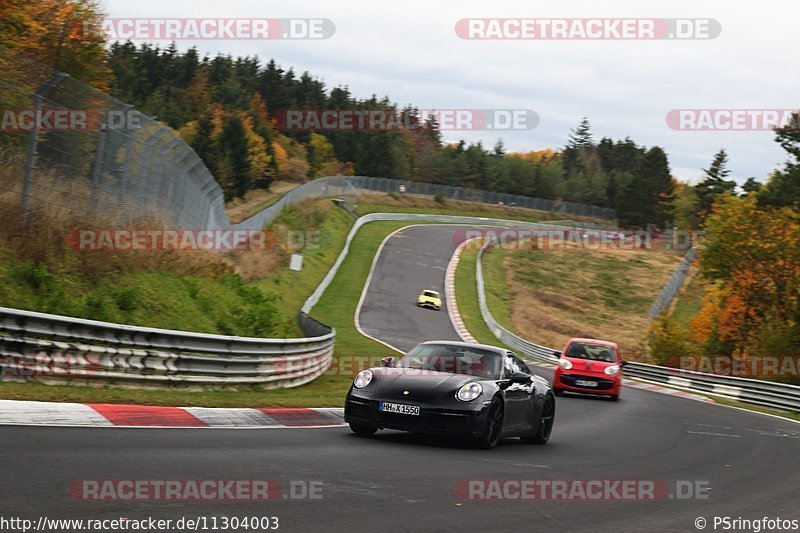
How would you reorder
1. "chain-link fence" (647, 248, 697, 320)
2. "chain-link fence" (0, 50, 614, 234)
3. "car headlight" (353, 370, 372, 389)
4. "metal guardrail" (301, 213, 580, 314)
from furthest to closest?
"chain-link fence" (647, 248, 697, 320) → "metal guardrail" (301, 213, 580, 314) → "chain-link fence" (0, 50, 614, 234) → "car headlight" (353, 370, 372, 389)

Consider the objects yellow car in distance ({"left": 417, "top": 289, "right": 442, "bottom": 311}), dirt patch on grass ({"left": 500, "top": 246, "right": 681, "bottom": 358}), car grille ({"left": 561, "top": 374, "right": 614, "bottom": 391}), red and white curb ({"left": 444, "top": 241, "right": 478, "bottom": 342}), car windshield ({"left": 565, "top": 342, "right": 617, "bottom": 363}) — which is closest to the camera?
car grille ({"left": 561, "top": 374, "right": 614, "bottom": 391})

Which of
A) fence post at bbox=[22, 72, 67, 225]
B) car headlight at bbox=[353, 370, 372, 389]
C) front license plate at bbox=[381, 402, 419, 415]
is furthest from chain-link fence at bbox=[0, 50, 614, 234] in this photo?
front license plate at bbox=[381, 402, 419, 415]

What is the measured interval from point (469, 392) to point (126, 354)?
4.99 meters

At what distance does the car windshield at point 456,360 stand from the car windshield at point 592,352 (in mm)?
12572

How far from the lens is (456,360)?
1236 centimetres

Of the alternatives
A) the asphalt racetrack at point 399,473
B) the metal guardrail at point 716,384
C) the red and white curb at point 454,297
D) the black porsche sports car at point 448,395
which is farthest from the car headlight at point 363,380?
the red and white curb at point 454,297

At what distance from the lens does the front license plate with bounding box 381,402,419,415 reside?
11.2 metres

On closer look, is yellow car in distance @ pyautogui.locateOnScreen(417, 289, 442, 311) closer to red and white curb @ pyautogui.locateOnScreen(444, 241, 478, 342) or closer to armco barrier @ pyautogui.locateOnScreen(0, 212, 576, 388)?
red and white curb @ pyautogui.locateOnScreen(444, 241, 478, 342)

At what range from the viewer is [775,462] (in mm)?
13109

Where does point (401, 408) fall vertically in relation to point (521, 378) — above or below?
below

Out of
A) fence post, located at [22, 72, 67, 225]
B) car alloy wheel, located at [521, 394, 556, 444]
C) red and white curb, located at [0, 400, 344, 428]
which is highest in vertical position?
fence post, located at [22, 72, 67, 225]

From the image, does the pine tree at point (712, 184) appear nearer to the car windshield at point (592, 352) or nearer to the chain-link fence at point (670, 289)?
the chain-link fence at point (670, 289)

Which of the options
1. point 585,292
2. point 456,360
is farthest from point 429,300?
point 456,360

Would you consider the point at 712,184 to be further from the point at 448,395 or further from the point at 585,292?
the point at 448,395
